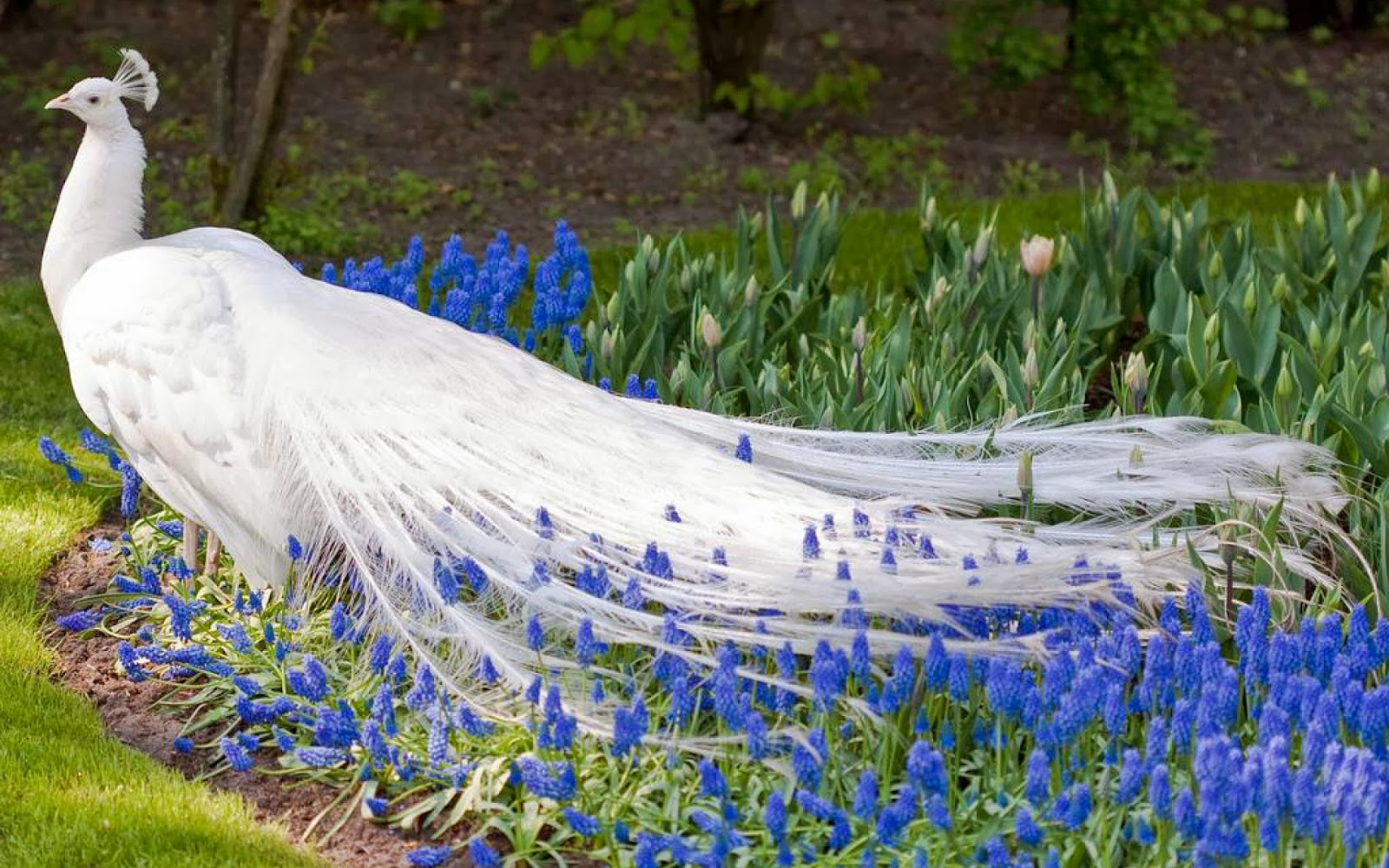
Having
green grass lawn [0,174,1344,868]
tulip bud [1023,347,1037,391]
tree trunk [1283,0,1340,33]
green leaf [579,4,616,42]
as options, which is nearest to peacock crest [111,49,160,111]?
green grass lawn [0,174,1344,868]

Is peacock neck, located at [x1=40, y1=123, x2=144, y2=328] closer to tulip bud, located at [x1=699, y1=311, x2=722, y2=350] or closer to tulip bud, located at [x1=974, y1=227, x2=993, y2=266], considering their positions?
tulip bud, located at [x1=699, y1=311, x2=722, y2=350]

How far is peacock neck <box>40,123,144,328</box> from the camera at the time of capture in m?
4.40

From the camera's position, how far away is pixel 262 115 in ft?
23.1

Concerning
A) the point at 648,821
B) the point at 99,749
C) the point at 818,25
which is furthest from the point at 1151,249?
the point at 818,25

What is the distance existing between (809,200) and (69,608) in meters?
4.67

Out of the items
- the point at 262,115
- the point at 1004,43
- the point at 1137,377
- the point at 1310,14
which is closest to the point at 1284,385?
the point at 1137,377

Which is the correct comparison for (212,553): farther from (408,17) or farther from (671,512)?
(408,17)

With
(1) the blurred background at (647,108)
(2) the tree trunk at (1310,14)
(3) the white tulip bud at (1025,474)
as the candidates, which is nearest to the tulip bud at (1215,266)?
(3) the white tulip bud at (1025,474)

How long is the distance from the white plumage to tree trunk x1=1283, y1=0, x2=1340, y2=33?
25.6ft

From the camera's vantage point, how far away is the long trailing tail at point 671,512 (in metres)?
3.30

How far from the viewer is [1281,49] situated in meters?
10.7

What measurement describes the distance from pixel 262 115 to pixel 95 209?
108 inches

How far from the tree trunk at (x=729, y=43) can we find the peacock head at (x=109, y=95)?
4.80 metres

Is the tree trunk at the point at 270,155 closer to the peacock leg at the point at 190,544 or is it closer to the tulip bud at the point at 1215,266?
the peacock leg at the point at 190,544
